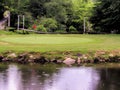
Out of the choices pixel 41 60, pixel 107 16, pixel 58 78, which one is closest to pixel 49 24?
pixel 107 16

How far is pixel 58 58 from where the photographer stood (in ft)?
89.1

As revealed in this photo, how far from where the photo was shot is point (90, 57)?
2738 centimetres

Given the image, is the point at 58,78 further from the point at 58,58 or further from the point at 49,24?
the point at 49,24

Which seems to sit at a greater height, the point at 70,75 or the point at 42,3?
the point at 42,3

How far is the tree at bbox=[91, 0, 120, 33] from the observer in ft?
162

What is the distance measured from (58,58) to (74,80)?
675 cm

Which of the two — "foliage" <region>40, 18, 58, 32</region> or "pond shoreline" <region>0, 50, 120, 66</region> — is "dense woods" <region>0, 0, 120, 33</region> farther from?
"pond shoreline" <region>0, 50, 120, 66</region>

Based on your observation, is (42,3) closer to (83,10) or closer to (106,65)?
(83,10)

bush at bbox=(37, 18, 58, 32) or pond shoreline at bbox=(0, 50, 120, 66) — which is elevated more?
bush at bbox=(37, 18, 58, 32)

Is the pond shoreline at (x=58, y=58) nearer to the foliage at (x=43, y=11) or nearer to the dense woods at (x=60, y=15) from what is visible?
the dense woods at (x=60, y=15)

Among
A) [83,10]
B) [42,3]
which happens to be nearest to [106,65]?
[42,3]

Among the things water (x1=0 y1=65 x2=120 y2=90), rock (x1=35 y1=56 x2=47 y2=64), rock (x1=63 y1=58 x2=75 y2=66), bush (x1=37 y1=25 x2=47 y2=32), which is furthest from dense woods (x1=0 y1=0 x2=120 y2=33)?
water (x1=0 y1=65 x2=120 y2=90)

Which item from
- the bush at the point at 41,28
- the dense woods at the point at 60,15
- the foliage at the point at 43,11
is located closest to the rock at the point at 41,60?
the dense woods at the point at 60,15

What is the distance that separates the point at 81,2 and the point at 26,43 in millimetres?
46652
